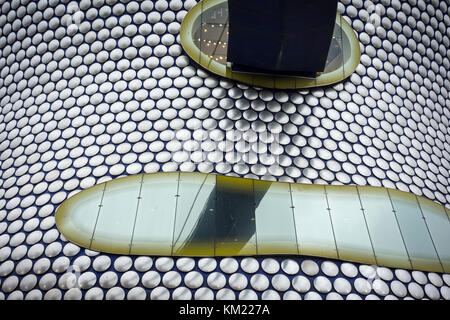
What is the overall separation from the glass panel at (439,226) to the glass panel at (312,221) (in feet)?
5.87

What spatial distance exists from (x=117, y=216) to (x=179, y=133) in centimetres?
173

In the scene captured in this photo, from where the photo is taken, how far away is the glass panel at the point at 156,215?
6480mm

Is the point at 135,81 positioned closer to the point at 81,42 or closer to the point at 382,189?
the point at 81,42

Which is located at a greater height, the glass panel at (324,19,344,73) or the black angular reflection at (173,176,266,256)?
the glass panel at (324,19,344,73)

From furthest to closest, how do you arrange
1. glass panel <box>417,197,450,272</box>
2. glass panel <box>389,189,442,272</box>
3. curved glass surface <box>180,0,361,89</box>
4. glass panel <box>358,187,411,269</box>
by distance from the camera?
1. curved glass surface <box>180,0,361,89</box>
2. glass panel <box>417,197,450,272</box>
3. glass panel <box>389,189,442,272</box>
4. glass panel <box>358,187,411,269</box>

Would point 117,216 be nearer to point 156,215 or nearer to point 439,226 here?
point 156,215

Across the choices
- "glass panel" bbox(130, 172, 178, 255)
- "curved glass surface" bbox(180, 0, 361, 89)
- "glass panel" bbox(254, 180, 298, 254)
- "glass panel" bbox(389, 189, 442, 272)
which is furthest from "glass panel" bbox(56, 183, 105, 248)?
"glass panel" bbox(389, 189, 442, 272)

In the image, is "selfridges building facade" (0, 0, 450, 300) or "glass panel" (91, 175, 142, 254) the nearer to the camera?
"selfridges building facade" (0, 0, 450, 300)

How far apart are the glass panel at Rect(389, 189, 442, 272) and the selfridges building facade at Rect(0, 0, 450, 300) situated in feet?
0.58

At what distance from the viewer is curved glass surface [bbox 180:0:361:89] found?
8.19 meters

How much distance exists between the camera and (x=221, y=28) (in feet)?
28.7

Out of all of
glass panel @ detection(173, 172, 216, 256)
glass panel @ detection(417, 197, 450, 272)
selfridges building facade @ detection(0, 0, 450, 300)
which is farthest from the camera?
glass panel @ detection(417, 197, 450, 272)

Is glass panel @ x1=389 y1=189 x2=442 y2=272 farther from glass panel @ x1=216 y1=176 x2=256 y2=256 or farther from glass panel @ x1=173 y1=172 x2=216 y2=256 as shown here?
glass panel @ x1=173 y1=172 x2=216 y2=256

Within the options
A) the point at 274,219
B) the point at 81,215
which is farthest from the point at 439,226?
the point at 81,215
